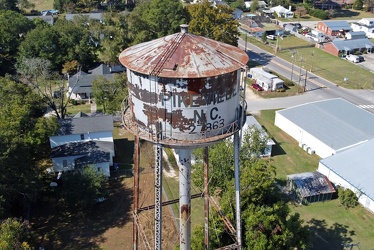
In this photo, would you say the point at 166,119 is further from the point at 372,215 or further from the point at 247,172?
the point at 372,215


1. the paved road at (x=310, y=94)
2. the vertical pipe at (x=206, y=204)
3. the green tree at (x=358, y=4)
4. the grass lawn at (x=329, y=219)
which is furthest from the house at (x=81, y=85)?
the green tree at (x=358, y=4)

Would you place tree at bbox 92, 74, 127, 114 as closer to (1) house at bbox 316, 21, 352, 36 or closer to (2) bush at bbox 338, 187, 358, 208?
(2) bush at bbox 338, 187, 358, 208

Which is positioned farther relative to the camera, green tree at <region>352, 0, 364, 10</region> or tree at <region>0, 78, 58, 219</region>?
green tree at <region>352, 0, 364, 10</region>

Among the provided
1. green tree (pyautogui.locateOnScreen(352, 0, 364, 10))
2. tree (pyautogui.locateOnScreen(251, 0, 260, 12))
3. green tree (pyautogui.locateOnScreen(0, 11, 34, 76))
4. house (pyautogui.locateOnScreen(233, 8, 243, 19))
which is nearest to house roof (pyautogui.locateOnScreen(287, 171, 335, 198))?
green tree (pyautogui.locateOnScreen(0, 11, 34, 76))

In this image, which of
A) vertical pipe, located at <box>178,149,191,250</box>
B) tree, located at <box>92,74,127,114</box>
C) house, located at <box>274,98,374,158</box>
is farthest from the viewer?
tree, located at <box>92,74,127,114</box>

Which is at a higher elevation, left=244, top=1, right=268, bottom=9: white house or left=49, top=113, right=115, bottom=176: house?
left=244, top=1, right=268, bottom=9: white house

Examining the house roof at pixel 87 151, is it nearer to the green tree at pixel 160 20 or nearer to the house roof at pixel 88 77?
the house roof at pixel 88 77

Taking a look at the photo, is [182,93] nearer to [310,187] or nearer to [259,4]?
[310,187]
